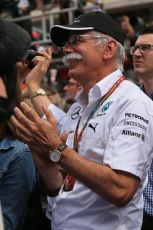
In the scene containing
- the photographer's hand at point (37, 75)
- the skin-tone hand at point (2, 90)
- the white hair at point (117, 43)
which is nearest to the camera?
the skin-tone hand at point (2, 90)

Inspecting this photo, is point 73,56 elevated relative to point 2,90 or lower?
lower

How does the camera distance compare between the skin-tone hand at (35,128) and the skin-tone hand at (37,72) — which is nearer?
the skin-tone hand at (35,128)

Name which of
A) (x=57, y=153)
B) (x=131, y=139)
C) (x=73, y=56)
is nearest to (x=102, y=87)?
(x=73, y=56)

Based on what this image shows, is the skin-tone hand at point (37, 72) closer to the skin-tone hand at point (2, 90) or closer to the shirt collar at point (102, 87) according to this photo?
the shirt collar at point (102, 87)

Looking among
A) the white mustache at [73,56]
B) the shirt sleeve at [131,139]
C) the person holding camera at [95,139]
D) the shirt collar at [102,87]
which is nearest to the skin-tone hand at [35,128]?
the person holding camera at [95,139]

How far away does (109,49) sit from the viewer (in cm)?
255

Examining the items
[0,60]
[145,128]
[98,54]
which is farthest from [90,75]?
[0,60]

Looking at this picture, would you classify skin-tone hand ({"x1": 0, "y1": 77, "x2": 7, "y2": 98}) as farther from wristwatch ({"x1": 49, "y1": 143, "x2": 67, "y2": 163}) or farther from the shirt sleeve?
the shirt sleeve

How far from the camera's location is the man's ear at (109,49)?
8.33 feet

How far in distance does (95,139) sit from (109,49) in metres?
0.56

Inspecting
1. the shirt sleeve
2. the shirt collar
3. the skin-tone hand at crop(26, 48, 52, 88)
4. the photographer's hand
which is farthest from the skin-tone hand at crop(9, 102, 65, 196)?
the skin-tone hand at crop(26, 48, 52, 88)

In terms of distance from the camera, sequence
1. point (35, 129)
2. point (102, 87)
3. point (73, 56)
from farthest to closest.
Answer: point (73, 56) → point (102, 87) → point (35, 129)

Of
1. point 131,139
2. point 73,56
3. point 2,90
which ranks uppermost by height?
point 2,90

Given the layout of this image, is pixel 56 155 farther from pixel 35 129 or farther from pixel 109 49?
pixel 109 49
